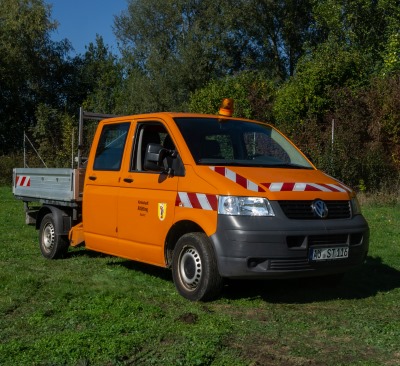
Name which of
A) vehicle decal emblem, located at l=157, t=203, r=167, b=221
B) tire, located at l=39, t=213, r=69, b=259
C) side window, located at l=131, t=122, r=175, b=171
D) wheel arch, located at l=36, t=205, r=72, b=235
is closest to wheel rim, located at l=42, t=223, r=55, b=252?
tire, located at l=39, t=213, r=69, b=259

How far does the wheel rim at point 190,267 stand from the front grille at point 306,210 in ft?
3.30

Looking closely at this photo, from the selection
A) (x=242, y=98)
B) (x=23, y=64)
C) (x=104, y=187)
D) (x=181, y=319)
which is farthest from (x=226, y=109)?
(x=23, y=64)

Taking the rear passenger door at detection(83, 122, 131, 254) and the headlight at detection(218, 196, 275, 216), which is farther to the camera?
the rear passenger door at detection(83, 122, 131, 254)

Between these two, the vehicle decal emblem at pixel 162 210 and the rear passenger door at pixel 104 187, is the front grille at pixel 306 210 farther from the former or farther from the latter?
the rear passenger door at pixel 104 187

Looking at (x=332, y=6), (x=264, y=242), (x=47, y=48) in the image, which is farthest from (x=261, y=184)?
(x=47, y=48)

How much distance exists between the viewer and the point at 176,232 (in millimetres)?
6594

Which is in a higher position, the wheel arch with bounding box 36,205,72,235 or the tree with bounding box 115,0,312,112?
the tree with bounding box 115,0,312,112

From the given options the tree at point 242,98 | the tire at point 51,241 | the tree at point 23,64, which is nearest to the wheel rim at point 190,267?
the tire at point 51,241

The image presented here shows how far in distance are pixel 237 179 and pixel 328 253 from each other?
117 cm

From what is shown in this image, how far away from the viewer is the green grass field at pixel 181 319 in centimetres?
458

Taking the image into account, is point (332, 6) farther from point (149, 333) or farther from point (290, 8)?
point (149, 333)

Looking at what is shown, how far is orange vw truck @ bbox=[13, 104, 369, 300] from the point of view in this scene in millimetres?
5875

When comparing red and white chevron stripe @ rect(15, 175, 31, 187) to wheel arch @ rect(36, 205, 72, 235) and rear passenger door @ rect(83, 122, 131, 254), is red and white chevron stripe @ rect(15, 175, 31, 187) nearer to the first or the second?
wheel arch @ rect(36, 205, 72, 235)

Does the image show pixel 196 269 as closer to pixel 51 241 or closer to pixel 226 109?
pixel 226 109
